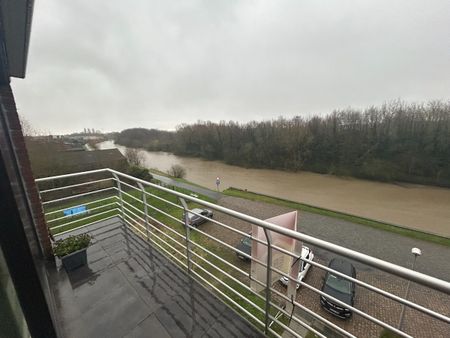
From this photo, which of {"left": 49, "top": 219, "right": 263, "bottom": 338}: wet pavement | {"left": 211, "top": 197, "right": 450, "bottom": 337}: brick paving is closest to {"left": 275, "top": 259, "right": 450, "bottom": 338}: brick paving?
{"left": 211, "top": 197, "right": 450, "bottom": 337}: brick paving

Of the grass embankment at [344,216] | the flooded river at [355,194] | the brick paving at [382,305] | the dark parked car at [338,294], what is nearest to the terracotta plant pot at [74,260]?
the brick paving at [382,305]

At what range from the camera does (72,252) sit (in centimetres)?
187

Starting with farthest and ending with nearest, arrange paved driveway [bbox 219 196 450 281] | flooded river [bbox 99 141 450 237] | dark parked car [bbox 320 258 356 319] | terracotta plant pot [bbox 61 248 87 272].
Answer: flooded river [bbox 99 141 450 237], paved driveway [bbox 219 196 450 281], dark parked car [bbox 320 258 356 319], terracotta plant pot [bbox 61 248 87 272]

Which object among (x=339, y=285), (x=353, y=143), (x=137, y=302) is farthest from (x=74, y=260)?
(x=353, y=143)

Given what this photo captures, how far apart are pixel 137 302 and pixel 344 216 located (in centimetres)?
1068

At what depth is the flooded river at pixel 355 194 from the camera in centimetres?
999

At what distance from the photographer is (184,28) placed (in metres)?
6.08

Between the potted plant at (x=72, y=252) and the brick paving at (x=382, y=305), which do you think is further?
the brick paving at (x=382, y=305)

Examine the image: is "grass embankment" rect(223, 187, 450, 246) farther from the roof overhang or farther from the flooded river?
the roof overhang

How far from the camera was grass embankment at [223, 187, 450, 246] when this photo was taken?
780 cm

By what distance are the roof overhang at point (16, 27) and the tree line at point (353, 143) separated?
19956 mm

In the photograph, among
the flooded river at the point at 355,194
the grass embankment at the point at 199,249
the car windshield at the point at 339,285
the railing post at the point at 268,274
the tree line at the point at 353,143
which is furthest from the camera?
the tree line at the point at 353,143

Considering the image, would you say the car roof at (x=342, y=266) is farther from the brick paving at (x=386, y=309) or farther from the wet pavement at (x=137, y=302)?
the wet pavement at (x=137, y=302)

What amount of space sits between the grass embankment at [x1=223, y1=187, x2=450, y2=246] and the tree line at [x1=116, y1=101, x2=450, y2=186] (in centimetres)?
849
